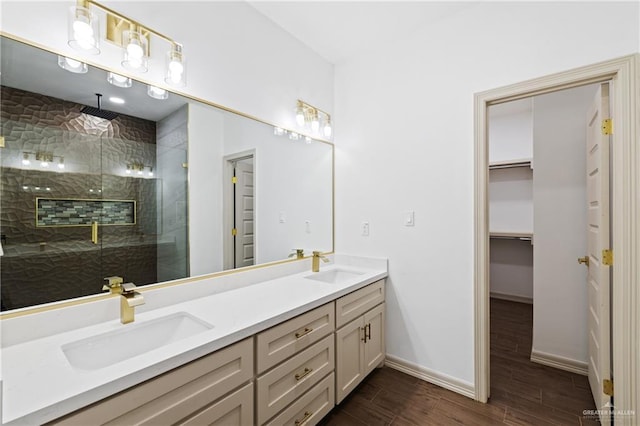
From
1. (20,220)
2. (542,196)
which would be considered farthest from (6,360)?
(542,196)

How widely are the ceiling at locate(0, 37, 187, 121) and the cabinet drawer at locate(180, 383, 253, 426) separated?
4.51 ft

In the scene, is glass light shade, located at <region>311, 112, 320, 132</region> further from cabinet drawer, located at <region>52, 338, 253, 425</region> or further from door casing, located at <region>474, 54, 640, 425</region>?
cabinet drawer, located at <region>52, 338, 253, 425</region>

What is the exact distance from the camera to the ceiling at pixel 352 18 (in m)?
1.95

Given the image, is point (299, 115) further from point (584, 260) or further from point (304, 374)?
point (584, 260)

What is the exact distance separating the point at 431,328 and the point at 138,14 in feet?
8.82

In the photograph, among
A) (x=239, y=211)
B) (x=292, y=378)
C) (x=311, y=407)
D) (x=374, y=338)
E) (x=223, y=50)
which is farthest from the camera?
(x=374, y=338)

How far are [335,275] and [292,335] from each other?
105 centimetres

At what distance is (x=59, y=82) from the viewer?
119 centimetres

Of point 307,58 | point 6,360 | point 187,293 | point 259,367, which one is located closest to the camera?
point 6,360

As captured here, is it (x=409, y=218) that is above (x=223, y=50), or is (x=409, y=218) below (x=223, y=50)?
below

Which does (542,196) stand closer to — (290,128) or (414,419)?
(414,419)

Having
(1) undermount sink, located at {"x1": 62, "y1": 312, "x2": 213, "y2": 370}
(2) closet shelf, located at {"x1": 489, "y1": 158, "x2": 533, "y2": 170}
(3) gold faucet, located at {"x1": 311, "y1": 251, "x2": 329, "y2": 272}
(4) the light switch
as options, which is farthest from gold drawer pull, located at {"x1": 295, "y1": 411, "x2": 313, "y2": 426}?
(2) closet shelf, located at {"x1": 489, "y1": 158, "x2": 533, "y2": 170}

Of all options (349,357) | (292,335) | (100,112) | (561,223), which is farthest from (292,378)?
(561,223)

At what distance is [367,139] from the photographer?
2.50m
